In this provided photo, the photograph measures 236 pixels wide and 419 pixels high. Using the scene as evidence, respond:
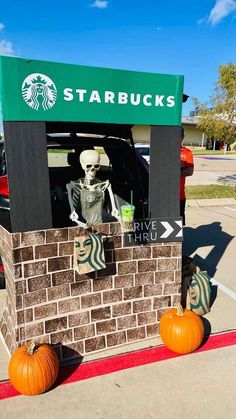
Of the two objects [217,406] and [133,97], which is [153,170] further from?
[217,406]

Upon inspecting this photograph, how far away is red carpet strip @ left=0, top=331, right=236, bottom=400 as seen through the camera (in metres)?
2.76

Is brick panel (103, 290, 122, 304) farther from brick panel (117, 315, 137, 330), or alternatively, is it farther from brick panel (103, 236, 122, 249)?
brick panel (103, 236, 122, 249)

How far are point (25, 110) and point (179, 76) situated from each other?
4.70 feet

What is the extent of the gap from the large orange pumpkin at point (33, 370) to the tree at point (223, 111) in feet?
36.6

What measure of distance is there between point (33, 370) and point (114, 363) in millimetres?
755

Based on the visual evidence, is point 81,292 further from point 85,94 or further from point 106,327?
point 85,94

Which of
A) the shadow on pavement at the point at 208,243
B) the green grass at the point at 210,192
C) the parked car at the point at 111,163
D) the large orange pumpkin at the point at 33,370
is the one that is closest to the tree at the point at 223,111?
the green grass at the point at 210,192

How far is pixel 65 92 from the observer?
8.87 feet

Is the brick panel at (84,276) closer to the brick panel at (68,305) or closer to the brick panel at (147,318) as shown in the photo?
the brick panel at (68,305)

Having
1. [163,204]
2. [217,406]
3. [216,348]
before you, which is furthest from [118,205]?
[217,406]

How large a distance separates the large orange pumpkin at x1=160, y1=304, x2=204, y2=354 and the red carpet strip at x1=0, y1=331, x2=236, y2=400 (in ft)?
0.34

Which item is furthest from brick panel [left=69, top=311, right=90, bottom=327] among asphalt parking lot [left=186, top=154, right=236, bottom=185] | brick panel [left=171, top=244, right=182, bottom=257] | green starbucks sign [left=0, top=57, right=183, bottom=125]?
asphalt parking lot [left=186, top=154, right=236, bottom=185]

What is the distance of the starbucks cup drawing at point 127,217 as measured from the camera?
2885 millimetres

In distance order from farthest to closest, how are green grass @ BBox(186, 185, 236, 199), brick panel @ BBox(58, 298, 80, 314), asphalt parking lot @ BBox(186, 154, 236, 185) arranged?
asphalt parking lot @ BBox(186, 154, 236, 185), green grass @ BBox(186, 185, 236, 199), brick panel @ BBox(58, 298, 80, 314)
